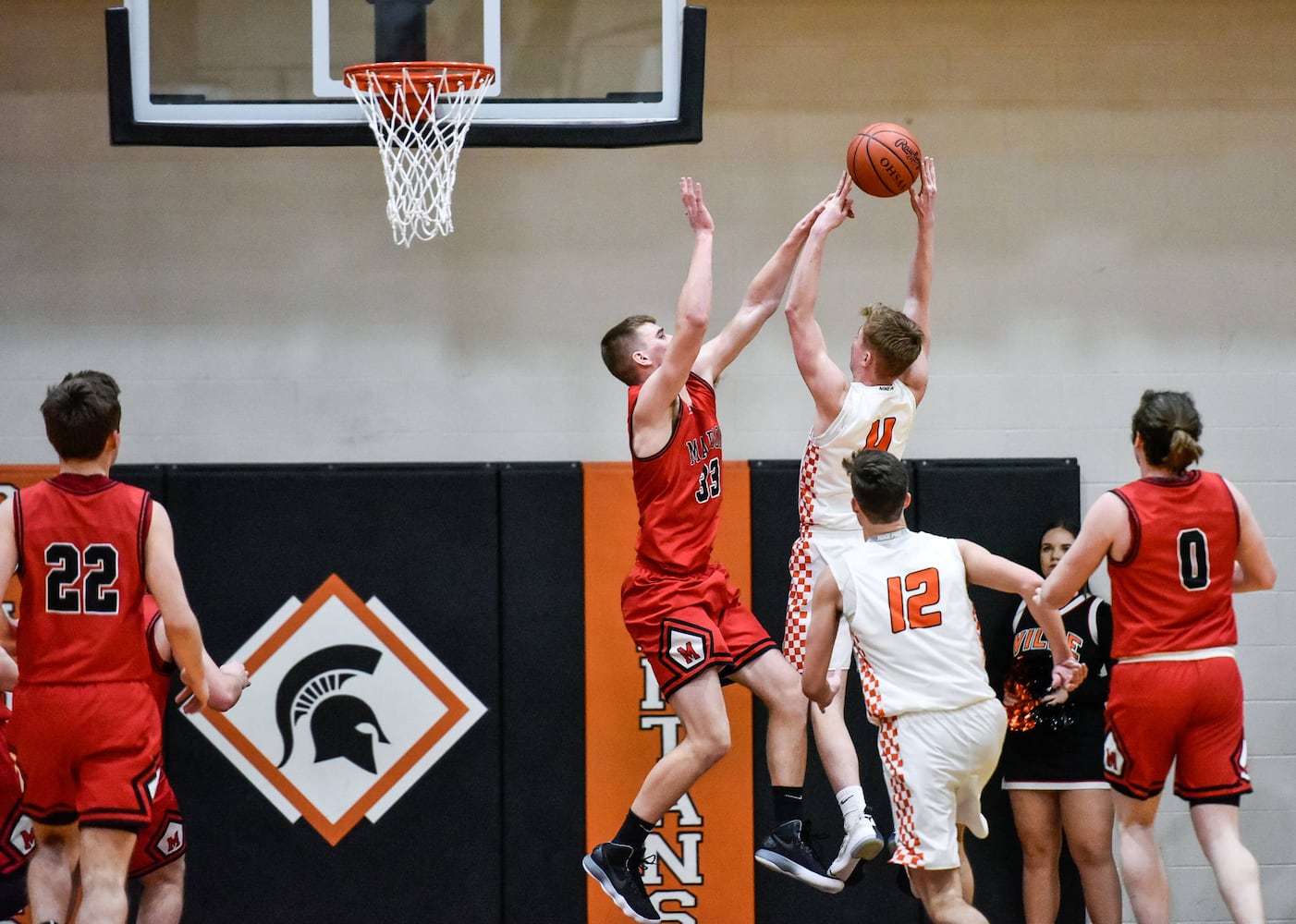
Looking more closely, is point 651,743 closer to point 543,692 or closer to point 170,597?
point 543,692

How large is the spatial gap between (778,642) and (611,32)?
9.49 feet

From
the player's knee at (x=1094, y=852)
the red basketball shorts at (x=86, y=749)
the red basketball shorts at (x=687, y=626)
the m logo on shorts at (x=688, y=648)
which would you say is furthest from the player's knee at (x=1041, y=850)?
the red basketball shorts at (x=86, y=749)

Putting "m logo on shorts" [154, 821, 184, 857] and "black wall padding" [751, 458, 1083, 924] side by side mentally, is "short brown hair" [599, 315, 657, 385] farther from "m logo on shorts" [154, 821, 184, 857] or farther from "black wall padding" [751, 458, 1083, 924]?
"m logo on shorts" [154, 821, 184, 857]

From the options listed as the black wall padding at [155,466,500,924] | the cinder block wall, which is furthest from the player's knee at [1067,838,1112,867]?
the black wall padding at [155,466,500,924]

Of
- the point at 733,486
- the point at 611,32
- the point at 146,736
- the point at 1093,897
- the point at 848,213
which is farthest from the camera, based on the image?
the point at 733,486

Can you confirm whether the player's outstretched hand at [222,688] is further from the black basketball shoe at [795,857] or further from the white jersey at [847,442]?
the white jersey at [847,442]

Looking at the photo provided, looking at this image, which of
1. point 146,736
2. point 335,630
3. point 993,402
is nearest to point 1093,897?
point 993,402

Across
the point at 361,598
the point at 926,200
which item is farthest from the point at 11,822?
the point at 926,200

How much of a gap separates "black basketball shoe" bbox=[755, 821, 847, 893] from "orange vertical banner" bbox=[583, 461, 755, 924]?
1.55 m

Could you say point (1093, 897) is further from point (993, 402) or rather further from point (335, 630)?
point (335, 630)

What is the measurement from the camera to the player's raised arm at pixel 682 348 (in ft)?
16.1

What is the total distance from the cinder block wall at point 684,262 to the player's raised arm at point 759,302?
1.53 m

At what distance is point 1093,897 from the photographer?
6.29 m

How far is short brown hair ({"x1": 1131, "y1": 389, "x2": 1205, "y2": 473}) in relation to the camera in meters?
4.52
